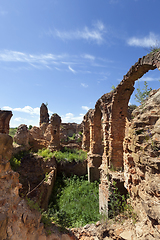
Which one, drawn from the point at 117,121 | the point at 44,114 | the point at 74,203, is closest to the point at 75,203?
the point at 74,203

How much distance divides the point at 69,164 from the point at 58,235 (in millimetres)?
7433

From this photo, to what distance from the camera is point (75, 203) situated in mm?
6832

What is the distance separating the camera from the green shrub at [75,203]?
551cm

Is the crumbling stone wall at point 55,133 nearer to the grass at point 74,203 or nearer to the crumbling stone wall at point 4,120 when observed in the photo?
the grass at point 74,203

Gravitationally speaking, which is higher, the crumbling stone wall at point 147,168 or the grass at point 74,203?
the crumbling stone wall at point 147,168

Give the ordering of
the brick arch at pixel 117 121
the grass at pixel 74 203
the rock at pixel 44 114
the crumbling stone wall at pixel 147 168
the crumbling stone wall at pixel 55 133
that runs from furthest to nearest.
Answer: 1. the rock at pixel 44 114
2. the crumbling stone wall at pixel 55 133
3. the brick arch at pixel 117 121
4. the grass at pixel 74 203
5. the crumbling stone wall at pixel 147 168

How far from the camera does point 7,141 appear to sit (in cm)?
283

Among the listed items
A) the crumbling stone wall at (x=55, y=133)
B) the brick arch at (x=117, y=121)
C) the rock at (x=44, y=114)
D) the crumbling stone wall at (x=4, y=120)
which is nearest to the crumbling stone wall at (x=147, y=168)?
the brick arch at (x=117, y=121)

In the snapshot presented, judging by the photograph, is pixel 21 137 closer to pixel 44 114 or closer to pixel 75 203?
pixel 75 203

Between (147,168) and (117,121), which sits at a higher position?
(117,121)

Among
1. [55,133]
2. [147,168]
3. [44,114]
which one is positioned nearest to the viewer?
[147,168]

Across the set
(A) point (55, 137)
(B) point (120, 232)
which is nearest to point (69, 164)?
(A) point (55, 137)

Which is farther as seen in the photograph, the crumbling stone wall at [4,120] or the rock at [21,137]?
the rock at [21,137]

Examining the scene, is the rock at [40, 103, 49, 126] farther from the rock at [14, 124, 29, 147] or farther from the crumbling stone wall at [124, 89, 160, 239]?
the crumbling stone wall at [124, 89, 160, 239]
